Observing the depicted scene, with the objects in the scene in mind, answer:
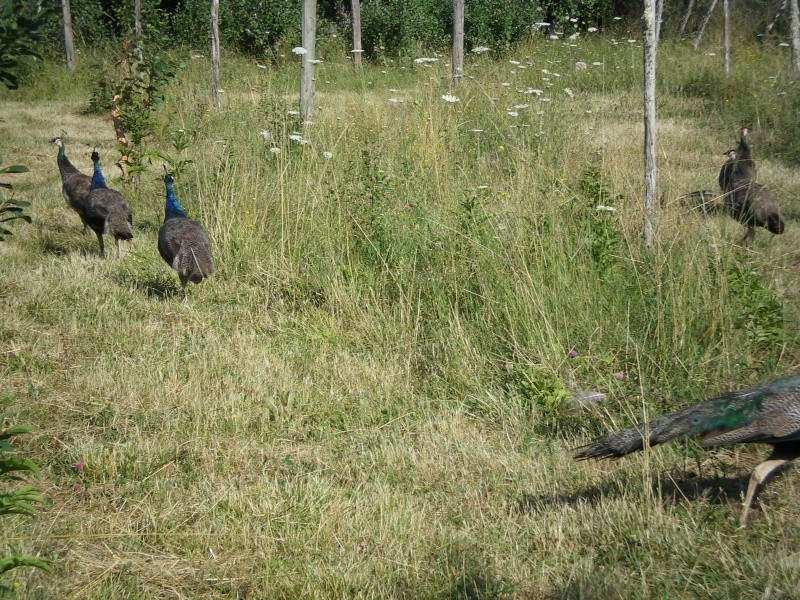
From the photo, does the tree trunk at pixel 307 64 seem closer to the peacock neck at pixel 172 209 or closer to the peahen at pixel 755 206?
the peacock neck at pixel 172 209

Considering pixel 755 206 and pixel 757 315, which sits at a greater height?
pixel 755 206

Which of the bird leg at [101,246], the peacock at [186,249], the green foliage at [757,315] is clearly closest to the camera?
the green foliage at [757,315]

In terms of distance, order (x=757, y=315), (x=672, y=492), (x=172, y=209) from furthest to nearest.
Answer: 1. (x=172, y=209)
2. (x=757, y=315)
3. (x=672, y=492)

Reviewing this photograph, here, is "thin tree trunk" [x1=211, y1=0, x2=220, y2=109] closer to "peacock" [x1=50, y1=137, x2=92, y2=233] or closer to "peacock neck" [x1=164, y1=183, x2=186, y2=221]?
"peacock" [x1=50, y1=137, x2=92, y2=233]

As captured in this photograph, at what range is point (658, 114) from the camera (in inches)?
542

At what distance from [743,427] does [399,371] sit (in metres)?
2.51

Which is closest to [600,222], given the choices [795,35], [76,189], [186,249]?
[186,249]

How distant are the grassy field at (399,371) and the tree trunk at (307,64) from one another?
0.19 m

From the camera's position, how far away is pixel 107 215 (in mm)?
8383

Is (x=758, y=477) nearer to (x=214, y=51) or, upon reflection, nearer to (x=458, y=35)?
(x=214, y=51)

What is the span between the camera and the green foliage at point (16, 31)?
320cm

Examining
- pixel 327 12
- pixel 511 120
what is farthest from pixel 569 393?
pixel 327 12

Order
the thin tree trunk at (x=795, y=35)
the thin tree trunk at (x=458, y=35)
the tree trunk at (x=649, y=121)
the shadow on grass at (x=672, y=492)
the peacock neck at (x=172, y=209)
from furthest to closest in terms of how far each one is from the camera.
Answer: the thin tree trunk at (x=795, y=35) < the thin tree trunk at (x=458, y=35) < the peacock neck at (x=172, y=209) < the tree trunk at (x=649, y=121) < the shadow on grass at (x=672, y=492)

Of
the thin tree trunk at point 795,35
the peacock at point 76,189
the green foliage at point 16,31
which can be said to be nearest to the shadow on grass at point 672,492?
the green foliage at point 16,31
